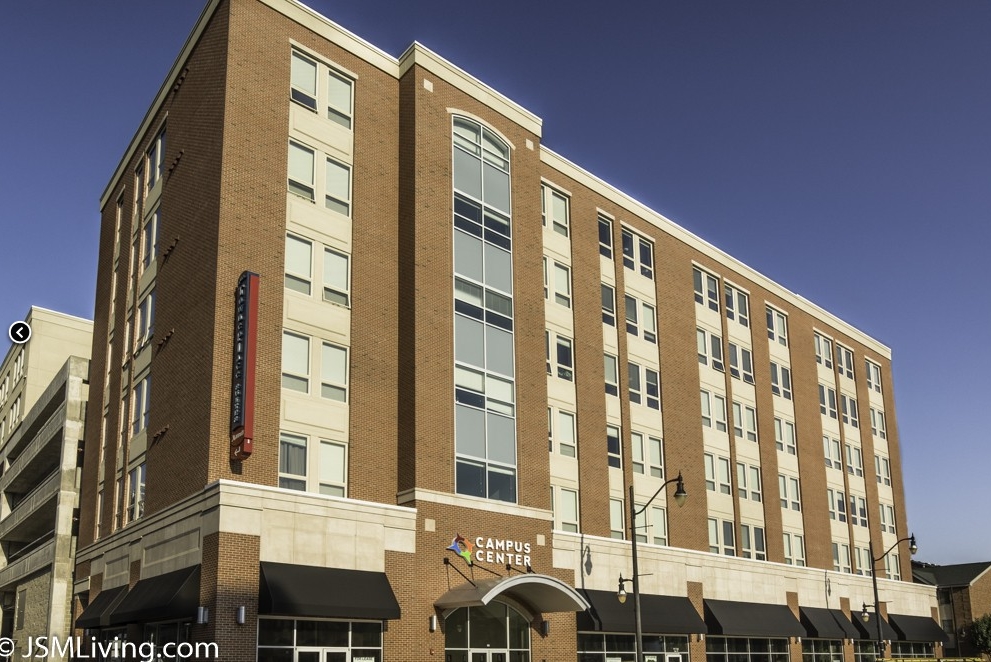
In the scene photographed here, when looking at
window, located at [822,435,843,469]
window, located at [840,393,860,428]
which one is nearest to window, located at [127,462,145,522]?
window, located at [822,435,843,469]

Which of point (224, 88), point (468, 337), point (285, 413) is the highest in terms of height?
point (224, 88)

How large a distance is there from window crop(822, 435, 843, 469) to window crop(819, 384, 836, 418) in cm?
151

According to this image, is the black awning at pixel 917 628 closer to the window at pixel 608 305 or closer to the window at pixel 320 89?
the window at pixel 608 305

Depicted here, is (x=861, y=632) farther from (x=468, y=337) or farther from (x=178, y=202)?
(x=178, y=202)

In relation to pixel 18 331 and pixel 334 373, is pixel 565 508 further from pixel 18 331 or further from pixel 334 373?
pixel 18 331

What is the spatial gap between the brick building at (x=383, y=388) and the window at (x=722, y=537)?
18cm

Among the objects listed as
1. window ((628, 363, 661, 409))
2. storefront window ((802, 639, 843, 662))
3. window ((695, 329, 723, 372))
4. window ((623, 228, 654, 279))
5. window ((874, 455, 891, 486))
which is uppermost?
window ((623, 228, 654, 279))

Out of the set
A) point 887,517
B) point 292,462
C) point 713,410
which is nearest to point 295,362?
point 292,462

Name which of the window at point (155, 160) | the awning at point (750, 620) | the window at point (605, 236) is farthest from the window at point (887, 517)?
the window at point (155, 160)

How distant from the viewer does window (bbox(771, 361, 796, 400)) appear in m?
54.4

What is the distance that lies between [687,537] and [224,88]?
87.7 feet

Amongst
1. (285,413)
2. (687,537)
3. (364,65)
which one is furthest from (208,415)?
(687,537)

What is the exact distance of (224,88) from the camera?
103 feet

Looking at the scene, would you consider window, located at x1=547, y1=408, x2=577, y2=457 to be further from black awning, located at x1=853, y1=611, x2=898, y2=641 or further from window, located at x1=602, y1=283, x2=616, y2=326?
black awning, located at x1=853, y1=611, x2=898, y2=641
